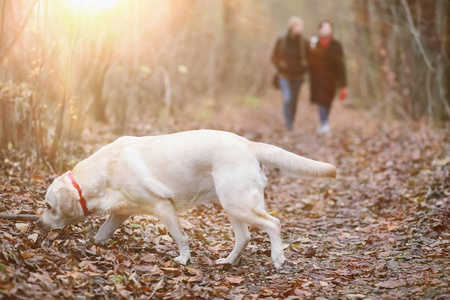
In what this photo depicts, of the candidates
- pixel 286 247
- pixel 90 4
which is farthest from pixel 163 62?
pixel 286 247

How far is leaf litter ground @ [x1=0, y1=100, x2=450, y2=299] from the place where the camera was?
12.5 feet

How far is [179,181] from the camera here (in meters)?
4.57

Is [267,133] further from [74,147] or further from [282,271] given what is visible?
[282,271]

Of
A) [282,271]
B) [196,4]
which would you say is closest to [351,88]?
[196,4]

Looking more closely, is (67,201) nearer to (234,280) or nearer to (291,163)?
(234,280)

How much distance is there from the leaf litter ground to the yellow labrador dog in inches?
11.5

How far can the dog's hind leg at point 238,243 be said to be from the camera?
4.66m

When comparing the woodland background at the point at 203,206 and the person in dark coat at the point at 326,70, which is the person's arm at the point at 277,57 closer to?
the person in dark coat at the point at 326,70

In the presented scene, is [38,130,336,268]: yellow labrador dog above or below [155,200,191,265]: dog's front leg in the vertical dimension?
above

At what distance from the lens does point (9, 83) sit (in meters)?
6.08

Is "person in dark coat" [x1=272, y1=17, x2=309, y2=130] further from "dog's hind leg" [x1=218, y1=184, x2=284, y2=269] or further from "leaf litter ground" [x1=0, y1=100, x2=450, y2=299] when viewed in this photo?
"dog's hind leg" [x1=218, y1=184, x2=284, y2=269]

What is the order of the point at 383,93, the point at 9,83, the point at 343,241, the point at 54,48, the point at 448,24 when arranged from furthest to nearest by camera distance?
the point at 383,93, the point at 448,24, the point at 54,48, the point at 9,83, the point at 343,241

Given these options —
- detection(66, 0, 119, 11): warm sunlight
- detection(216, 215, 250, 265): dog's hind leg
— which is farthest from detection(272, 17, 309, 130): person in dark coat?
detection(216, 215, 250, 265): dog's hind leg

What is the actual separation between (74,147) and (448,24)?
32.1 ft
